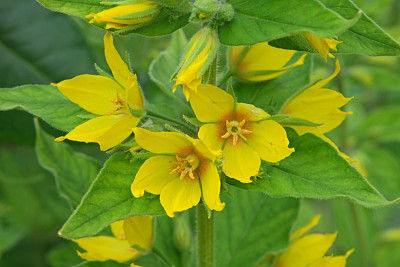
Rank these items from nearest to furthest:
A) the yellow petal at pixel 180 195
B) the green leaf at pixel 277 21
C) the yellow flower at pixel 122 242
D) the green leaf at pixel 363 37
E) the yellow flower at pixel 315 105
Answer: the green leaf at pixel 277 21, the green leaf at pixel 363 37, the yellow petal at pixel 180 195, the yellow flower at pixel 315 105, the yellow flower at pixel 122 242

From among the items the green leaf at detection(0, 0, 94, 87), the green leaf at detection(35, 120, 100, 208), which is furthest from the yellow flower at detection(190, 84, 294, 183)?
the green leaf at detection(0, 0, 94, 87)

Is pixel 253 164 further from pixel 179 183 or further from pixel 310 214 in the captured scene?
pixel 310 214

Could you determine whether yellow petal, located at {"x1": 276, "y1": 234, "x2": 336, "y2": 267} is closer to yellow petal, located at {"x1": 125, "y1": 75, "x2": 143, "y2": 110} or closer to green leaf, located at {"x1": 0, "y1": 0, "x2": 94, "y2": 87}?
yellow petal, located at {"x1": 125, "y1": 75, "x2": 143, "y2": 110}

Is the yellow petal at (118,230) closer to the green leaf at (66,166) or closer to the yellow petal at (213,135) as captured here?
the green leaf at (66,166)

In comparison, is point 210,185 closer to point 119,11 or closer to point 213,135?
point 213,135

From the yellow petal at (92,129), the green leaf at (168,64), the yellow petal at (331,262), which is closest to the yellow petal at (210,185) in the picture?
the yellow petal at (92,129)

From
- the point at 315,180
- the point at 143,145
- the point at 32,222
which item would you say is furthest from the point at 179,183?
the point at 32,222
